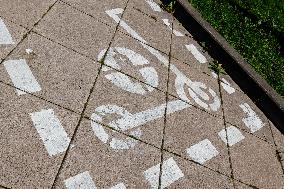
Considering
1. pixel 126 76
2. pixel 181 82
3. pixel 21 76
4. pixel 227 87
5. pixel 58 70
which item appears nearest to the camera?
pixel 21 76

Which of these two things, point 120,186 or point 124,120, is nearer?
point 120,186

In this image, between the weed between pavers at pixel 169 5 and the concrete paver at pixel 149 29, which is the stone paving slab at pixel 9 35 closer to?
the concrete paver at pixel 149 29

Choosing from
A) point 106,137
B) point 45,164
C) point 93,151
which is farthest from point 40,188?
point 106,137

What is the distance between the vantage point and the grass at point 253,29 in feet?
21.7

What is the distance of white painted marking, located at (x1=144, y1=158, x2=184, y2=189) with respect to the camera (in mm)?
3775

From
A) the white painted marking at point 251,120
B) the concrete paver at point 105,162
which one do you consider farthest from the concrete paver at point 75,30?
the white painted marking at point 251,120

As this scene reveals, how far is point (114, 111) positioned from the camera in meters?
4.27

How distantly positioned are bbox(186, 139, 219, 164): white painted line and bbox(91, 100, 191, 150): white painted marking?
A: 0.55 m

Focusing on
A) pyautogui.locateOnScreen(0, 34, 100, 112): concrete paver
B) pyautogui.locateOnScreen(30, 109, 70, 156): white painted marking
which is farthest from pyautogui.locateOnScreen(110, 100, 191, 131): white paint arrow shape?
pyautogui.locateOnScreen(30, 109, 70, 156): white painted marking

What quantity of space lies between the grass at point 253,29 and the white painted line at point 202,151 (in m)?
2.35

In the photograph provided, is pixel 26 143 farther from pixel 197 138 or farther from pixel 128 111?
pixel 197 138

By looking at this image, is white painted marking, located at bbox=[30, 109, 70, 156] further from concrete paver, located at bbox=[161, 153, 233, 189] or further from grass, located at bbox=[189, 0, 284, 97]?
grass, located at bbox=[189, 0, 284, 97]

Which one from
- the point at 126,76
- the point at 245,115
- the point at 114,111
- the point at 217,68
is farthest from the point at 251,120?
the point at 114,111

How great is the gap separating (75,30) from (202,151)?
7.77 feet
